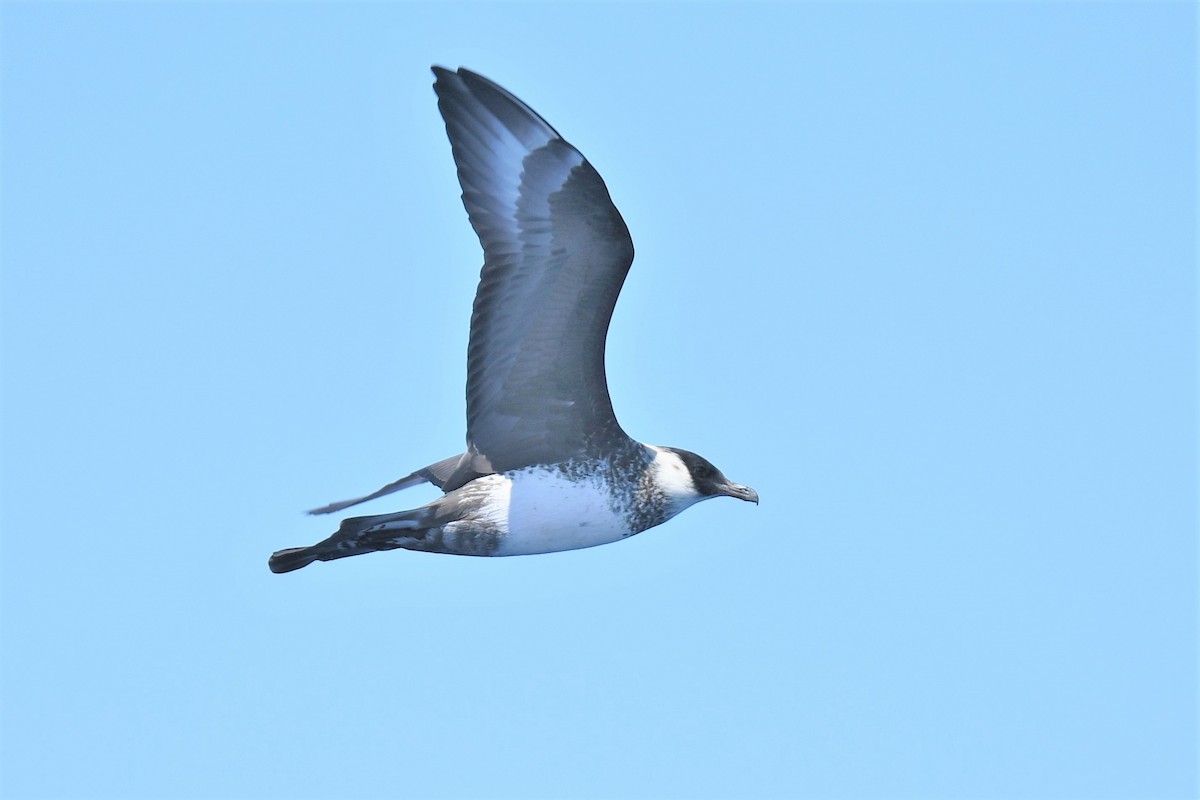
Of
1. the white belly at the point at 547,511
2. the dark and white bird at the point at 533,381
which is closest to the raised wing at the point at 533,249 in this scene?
the dark and white bird at the point at 533,381

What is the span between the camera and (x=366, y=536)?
11.3 m

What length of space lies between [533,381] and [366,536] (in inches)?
49.1

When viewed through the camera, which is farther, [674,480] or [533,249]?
[674,480]

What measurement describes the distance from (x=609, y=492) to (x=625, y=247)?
4.62 ft

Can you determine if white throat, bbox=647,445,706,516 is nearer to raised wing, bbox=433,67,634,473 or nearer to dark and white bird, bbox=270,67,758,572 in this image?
dark and white bird, bbox=270,67,758,572

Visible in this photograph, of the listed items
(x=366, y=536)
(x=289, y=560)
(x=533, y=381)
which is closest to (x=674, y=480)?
(x=533, y=381)

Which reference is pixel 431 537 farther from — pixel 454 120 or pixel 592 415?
pixel 454 120

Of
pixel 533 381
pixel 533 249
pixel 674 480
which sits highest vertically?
pixel 533 249

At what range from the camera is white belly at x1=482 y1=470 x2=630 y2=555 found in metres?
11.3

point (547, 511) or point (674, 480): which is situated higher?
point (674, 480)

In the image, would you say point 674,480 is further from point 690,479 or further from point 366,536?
point 366,536

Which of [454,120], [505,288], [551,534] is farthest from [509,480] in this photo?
[454,120]

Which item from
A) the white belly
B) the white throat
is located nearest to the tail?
the white belly

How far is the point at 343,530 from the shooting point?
37.0 ft
